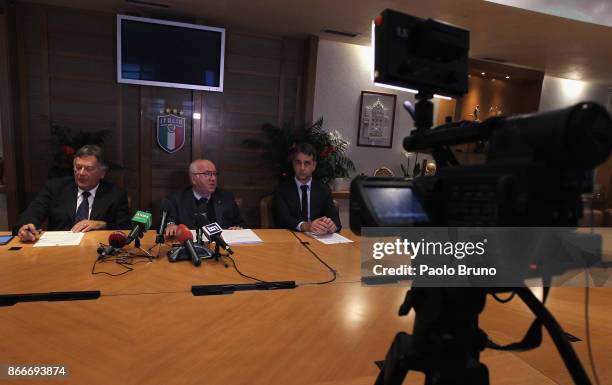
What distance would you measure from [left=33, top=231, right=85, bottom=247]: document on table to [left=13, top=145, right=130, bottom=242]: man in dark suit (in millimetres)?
342

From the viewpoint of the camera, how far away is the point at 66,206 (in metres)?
2.58

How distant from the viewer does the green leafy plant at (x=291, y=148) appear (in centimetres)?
391

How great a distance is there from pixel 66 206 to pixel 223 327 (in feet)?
6.71

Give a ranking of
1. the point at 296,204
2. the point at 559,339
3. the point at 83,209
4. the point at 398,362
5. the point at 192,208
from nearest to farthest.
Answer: the point at 559,339, the point at 398,362, the point at 83,209, the point at 192,208, the point at 296,204

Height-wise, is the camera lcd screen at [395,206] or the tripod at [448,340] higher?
the camera lcd screen at [395,206]

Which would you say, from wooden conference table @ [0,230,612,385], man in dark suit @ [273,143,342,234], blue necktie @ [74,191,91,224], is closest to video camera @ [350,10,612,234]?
wooden conference table @ [0,230,612,385]

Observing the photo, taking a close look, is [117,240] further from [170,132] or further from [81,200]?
[170,132]

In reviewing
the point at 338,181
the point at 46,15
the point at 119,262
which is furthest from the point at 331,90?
the point at 119,262

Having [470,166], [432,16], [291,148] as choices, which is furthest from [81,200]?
[432,16]

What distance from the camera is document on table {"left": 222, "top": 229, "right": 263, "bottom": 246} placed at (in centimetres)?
215

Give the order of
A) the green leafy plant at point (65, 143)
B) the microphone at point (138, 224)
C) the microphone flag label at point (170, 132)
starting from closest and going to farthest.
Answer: the microphone at point (138, 224) → the green leafy plant at point (65, 143) → the microphone flag label at point (170, 132)

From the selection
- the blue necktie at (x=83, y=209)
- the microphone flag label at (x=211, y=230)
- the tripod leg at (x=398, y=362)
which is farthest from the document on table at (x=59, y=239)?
the tripod leg at (x=398, y=362)

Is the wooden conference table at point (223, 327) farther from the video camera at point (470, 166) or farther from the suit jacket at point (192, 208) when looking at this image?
the suit jacket at point (192, 208)

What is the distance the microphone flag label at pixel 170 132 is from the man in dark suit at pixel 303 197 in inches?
57.8
